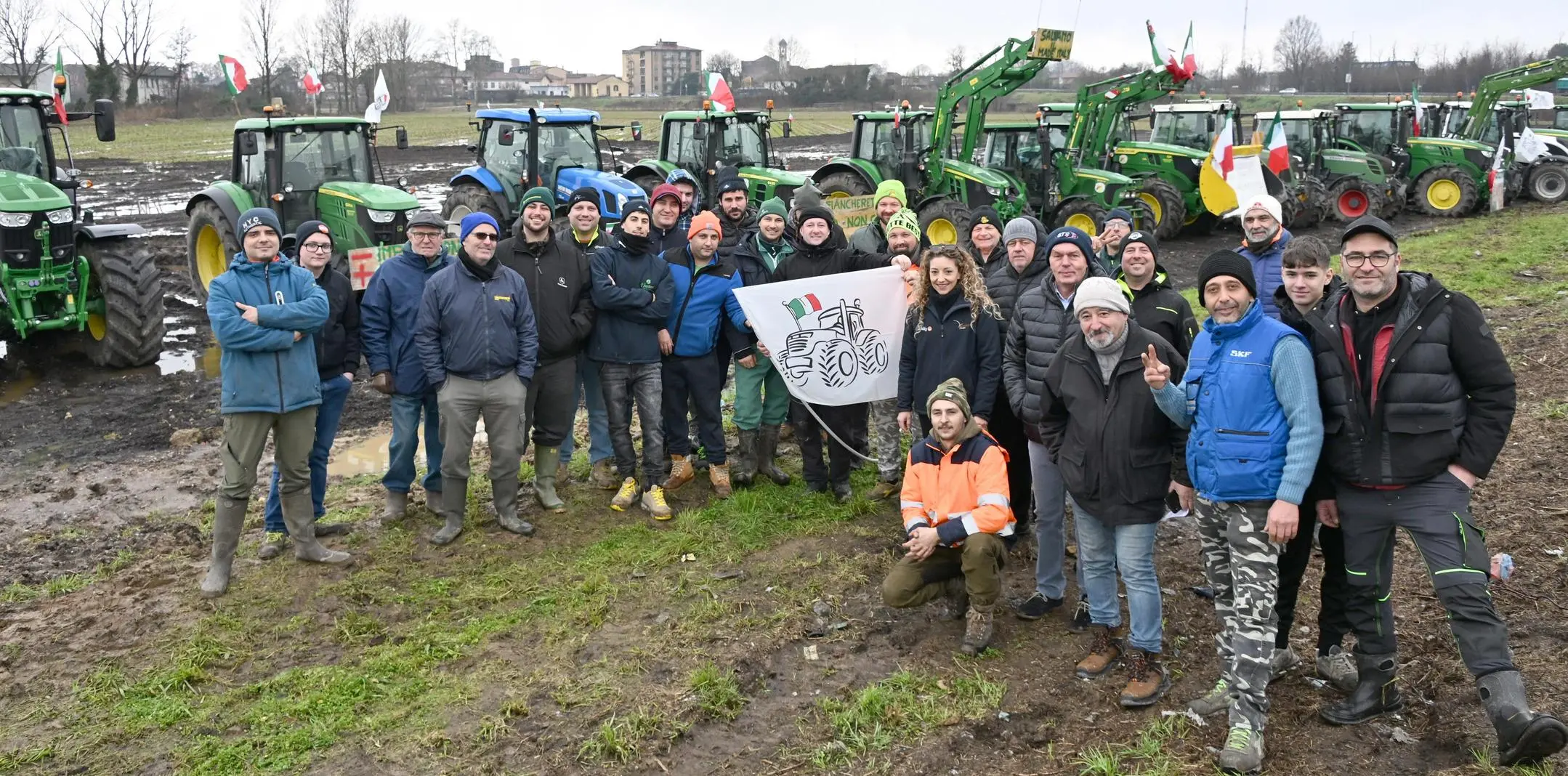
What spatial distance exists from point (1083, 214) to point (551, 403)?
12.7m

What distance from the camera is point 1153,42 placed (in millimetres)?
17484

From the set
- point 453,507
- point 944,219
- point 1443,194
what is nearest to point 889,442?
point 453,507

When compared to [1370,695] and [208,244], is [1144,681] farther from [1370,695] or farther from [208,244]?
[208,244]

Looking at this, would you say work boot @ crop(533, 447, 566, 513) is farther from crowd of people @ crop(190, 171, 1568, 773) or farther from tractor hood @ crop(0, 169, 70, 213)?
tractor hood @ crop(0, 169, 70, 213)

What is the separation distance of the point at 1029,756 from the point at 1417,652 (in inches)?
68.5

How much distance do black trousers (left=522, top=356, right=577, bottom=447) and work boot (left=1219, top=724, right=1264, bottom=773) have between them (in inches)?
156

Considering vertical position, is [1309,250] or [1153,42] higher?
[1153,42]

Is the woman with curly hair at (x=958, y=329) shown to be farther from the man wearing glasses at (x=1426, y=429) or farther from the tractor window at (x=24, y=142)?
the tractor window at (x=24, y=142)

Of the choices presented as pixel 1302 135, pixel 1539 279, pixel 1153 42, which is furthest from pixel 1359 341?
pixel 1302 135

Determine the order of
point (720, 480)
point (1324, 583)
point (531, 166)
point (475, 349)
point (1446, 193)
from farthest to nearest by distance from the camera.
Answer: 1. point (1446, 193)
2. point (531, 166)
3. point (720, 480)
4. point (475, 349)
5. point (1324, 583)

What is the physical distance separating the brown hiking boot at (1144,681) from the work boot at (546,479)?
11.5 feet

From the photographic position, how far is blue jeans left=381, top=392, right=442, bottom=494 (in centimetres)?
636

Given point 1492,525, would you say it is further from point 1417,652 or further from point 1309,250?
point 1309,250

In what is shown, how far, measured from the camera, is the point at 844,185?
16812 millimetres
